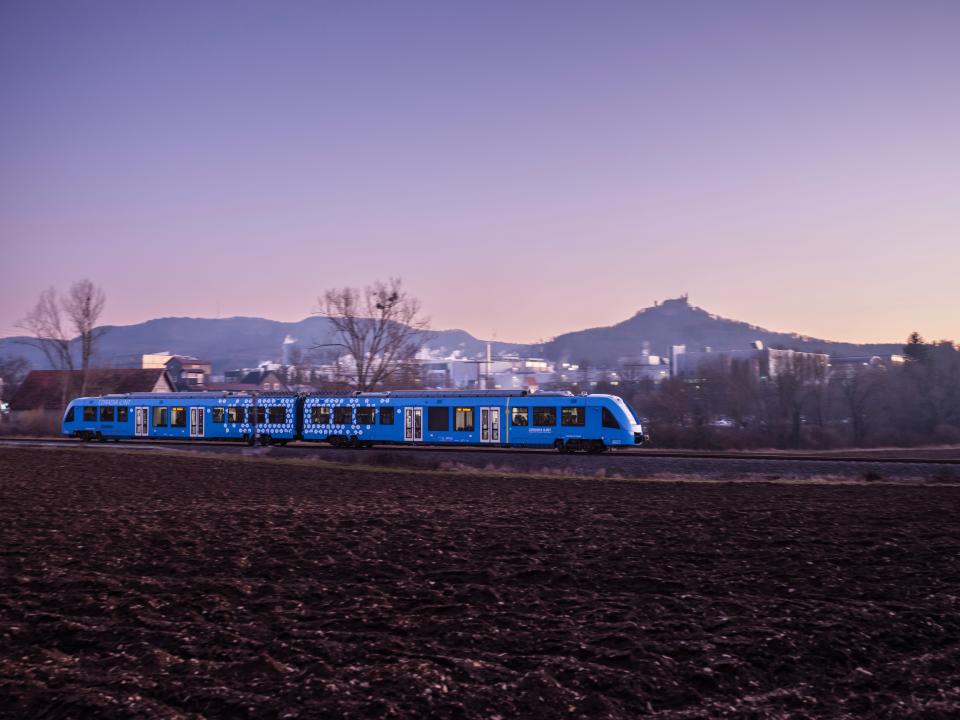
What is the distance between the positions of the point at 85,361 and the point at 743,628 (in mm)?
87540

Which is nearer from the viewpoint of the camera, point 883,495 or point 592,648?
point 592,648

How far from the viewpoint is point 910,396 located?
338 ft

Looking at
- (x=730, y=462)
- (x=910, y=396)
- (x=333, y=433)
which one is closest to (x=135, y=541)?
(x=730, y=462)

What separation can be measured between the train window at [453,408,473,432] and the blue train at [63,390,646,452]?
0.05 metres

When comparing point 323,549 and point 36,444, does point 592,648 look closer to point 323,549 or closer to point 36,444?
point 323,549

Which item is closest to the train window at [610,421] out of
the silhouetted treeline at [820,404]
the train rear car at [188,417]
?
the train rear car at [188,417]

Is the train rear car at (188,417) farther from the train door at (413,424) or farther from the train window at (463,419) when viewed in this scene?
the train window at (463,419)

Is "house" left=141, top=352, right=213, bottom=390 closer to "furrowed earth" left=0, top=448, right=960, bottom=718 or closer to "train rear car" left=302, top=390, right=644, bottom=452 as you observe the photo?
"train rear car" left=302, top=390, right=644, bottom=452

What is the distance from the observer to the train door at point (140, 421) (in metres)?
51.7

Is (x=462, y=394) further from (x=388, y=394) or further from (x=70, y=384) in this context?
(x=70, y=384)

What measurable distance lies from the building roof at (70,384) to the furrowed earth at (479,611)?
239 ft

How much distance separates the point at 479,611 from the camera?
1048 centimetres

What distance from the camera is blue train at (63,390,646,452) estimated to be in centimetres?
3969

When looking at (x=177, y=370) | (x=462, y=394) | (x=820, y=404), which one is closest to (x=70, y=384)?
(x=462, y=394)
